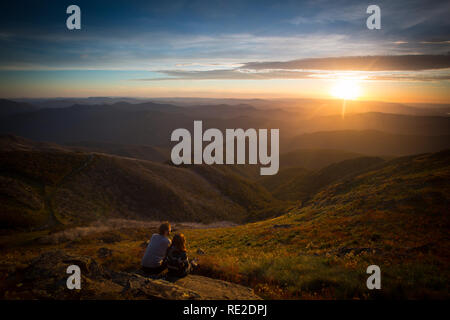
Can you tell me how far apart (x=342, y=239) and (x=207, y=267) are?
10.2 metres

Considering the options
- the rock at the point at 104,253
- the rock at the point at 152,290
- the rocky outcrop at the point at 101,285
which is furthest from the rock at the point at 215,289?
the rock at the point at 104,253

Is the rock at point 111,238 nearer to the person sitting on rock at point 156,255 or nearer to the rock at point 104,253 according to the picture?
the rock at point 104,253

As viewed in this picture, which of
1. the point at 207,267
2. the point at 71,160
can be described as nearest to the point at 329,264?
the point at 207,267

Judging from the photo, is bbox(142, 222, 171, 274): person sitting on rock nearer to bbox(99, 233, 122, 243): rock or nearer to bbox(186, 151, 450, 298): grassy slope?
bbox(186, 151, 450, 298): grassy slope

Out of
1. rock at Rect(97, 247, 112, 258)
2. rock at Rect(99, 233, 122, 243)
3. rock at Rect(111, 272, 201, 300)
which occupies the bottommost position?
rock at Rect(99, 233, 122, 243)

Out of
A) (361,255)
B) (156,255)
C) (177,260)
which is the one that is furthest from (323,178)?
(156,255)

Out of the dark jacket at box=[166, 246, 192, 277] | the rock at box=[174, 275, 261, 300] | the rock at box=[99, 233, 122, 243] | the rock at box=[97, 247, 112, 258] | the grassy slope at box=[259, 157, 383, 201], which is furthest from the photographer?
the grassy slope at box=[259, 157, 383, 201]

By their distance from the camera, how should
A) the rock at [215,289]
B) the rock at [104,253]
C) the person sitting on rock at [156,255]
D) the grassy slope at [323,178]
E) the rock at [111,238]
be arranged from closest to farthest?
the rock at [215,289], the person sitting on rock at [156,255], the rock at [104,253], the rock at [111,238], the grassy slope at [323,178]

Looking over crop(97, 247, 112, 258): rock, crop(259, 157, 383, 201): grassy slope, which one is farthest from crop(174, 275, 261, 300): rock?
crop(259, 157, 383, 201): grassy slope

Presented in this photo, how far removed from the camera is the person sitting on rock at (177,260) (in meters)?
8.80

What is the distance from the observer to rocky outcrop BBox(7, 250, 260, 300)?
6621 millimetres

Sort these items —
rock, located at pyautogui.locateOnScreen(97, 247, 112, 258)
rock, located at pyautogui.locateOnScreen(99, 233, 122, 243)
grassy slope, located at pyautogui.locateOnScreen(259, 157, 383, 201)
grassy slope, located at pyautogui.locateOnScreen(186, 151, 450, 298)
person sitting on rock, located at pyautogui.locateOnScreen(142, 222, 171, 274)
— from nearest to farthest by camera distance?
1. grassy slope, located at pyautogui.locateOnScreen(186, 151, 450, 298)
2. person sitting on rock, located at pyautogui.locateOnScreen(142, 222, 171, 274)
3. rock, located at pyautogui.locateOnScreen(97, 247, 112, 258)
4. rock, located at pyautogui.locateOnScreen(99, 233, 122, 243)
5. grassy slope, located at pyautogui.locateOnScreen(259, 157, 383, 201)

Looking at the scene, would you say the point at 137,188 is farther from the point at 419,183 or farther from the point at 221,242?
the point at 419,183

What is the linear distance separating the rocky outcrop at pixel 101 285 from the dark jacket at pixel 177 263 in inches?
9.6
